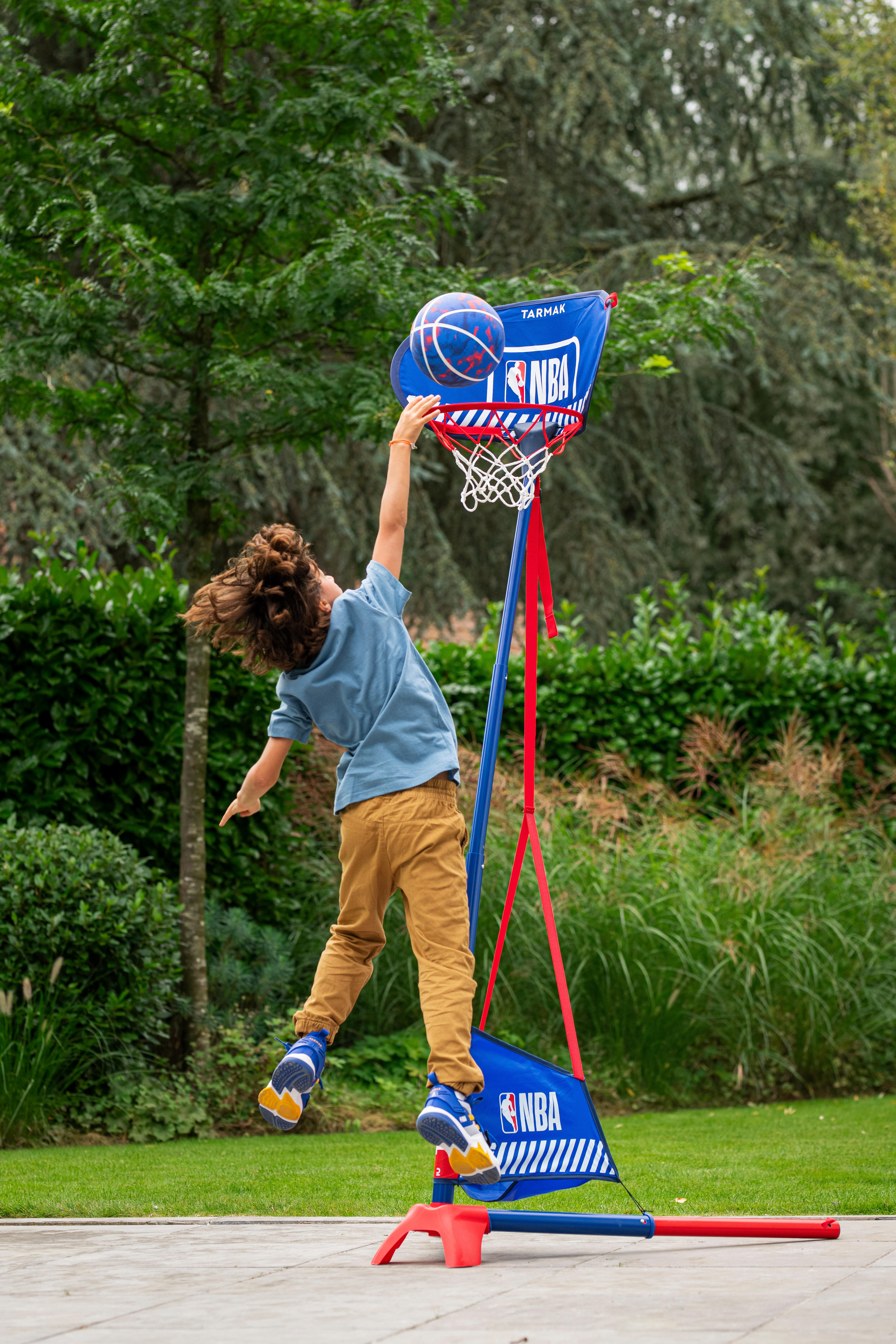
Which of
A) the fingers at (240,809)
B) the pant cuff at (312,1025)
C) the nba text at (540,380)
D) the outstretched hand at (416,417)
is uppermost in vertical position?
the nba text at (540,380)

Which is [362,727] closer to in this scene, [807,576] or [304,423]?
[304,423]

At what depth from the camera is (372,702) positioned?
3.45 meters

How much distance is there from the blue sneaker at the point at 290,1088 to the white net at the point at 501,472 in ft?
4.89

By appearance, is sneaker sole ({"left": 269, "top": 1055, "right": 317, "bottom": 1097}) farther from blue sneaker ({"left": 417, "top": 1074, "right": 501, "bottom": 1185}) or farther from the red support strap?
the red support strap

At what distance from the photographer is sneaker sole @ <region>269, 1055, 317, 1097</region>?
329 centimetres

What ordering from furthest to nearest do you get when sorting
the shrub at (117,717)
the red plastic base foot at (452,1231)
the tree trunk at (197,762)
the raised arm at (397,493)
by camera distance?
the shrub at (117,717), the tree trunk at (197,762), the raised arm at (397,493), the red plastic base foot at (452,1231)

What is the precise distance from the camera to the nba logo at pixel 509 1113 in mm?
3422

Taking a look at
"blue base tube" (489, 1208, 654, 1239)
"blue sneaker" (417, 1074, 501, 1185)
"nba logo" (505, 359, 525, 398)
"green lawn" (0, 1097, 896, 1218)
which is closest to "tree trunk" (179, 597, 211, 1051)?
"green lawn" (0, 1097, 896, 1218)

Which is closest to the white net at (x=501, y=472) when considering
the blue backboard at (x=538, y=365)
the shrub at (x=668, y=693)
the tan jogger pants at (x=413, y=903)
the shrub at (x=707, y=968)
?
the blue backboard at (x=538, y=365)

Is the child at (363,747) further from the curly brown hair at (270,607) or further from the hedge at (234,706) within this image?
the hedge at (234,706)

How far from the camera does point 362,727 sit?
347 centimetres

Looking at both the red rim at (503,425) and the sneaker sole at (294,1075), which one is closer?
the sneaker sole at (294,1075)

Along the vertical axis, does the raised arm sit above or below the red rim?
below

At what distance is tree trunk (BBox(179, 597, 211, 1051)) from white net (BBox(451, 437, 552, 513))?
265 cm
